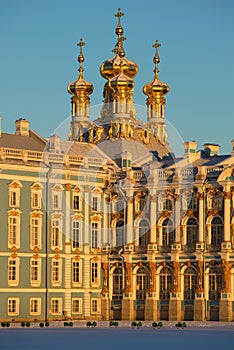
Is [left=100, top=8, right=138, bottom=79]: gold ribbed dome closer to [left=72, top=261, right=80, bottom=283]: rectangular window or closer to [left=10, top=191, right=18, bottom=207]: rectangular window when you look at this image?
[left=72, top=261, right=80, bottom=283]: rectangular window

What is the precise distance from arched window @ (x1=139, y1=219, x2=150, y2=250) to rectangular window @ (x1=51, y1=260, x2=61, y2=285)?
22.1ft

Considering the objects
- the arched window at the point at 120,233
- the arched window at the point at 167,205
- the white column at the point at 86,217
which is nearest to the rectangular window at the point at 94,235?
the white column at the point at 86,217

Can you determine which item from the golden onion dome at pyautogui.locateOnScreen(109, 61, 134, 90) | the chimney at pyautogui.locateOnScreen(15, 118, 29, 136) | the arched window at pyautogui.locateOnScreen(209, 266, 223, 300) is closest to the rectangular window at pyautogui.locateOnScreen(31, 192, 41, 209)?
the chimney at pyautogui.locateOnScreen(15, 118, 29, 136)

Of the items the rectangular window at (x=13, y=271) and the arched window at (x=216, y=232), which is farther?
the arched window at (x=216, y=232)

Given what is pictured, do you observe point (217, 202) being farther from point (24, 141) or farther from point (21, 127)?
point (21, 127)

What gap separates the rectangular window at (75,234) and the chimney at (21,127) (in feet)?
27.3

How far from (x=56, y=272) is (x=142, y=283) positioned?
22.2ft

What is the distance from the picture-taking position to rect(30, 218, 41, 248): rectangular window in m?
93.8

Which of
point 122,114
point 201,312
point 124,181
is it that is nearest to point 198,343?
point 201,312

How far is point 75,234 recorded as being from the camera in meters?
97.5

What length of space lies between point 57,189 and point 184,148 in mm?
11453

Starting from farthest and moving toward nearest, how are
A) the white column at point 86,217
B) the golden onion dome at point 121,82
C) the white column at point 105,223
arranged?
the golden onion dome at point 121,82
the white column at point 105,223
the white column at point 86,217

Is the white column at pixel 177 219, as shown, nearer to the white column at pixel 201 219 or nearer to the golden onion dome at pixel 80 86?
the white column at pixel 201 219

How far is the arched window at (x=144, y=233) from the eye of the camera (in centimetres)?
9819
